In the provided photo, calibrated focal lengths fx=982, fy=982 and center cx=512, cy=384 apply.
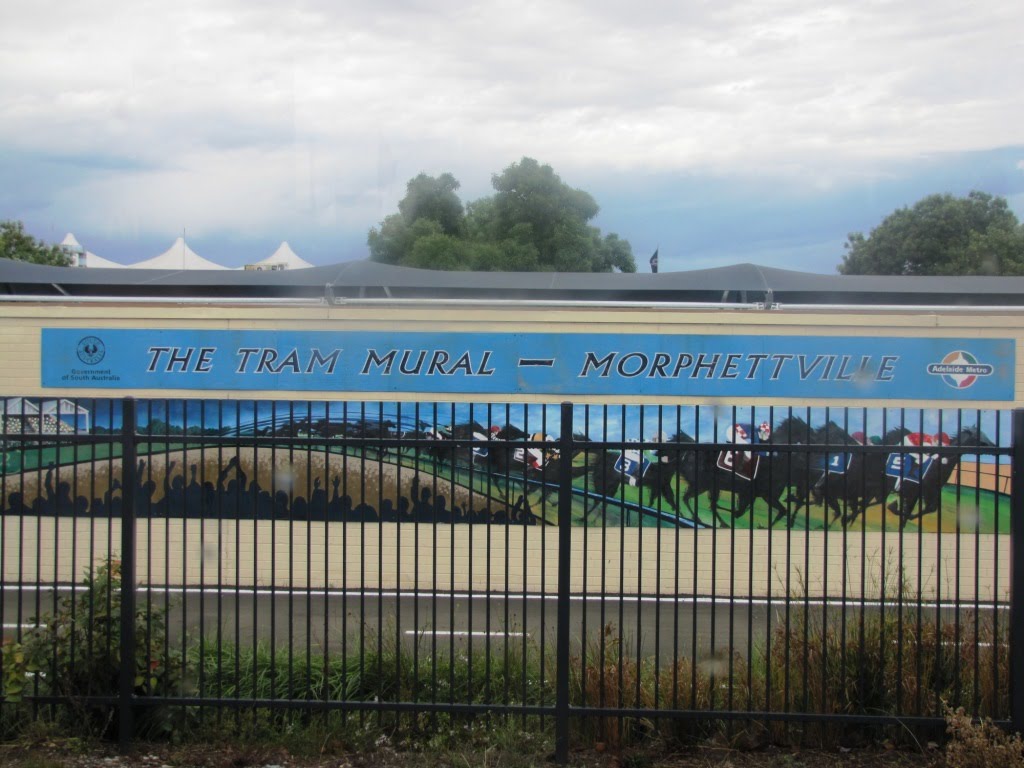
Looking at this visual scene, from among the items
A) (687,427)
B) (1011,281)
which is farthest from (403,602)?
(1011,281)

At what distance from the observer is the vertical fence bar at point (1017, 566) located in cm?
498

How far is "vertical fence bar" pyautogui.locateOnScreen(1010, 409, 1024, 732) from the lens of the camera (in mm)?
4977

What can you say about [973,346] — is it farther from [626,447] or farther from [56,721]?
[56,721]

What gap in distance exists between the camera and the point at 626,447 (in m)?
5.06

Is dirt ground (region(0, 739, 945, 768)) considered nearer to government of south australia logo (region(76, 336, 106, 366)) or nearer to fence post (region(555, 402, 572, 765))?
fence post (region(555, 402, 572, 765))

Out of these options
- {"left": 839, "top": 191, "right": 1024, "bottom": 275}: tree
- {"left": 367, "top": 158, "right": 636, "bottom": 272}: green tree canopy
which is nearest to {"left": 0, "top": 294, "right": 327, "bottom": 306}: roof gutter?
{"left": 367, "top": 158, "right": 636, "bottom": 272}: green tree canopy

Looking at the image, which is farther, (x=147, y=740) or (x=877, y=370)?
(x=877, y=370)

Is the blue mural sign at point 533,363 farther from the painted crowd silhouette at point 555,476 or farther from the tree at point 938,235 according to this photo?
the tree at point 938,235

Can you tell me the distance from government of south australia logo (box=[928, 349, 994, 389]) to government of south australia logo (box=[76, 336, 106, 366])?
955 cm

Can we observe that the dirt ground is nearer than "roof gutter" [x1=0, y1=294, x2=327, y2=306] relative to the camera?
Yes

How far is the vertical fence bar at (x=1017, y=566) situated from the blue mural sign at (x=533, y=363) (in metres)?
6.13

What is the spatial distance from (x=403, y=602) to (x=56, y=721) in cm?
618

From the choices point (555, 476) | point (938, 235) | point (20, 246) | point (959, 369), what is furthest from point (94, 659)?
point (938, 235)

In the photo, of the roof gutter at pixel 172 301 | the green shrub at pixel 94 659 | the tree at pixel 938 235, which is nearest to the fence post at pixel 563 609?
the green shrub at pixel 94 659
